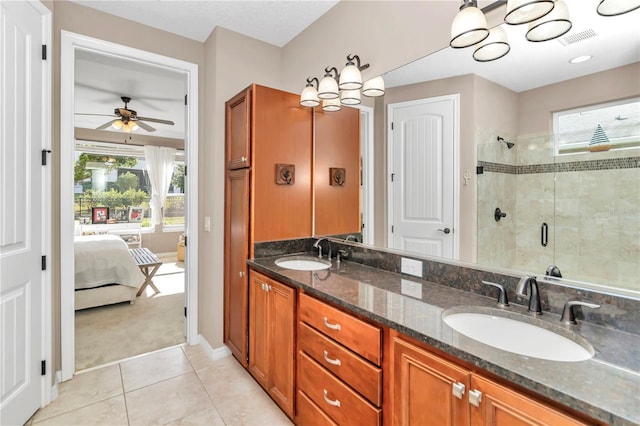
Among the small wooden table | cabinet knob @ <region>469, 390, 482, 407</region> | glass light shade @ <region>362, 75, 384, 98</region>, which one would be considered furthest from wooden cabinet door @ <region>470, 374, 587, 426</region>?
the small wooden table

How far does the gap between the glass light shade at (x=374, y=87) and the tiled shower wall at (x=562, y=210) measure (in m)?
0.75

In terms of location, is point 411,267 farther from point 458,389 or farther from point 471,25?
point 471,25

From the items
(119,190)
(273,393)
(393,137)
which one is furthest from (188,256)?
(119,190)

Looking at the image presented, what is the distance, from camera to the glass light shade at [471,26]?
4.22 ft

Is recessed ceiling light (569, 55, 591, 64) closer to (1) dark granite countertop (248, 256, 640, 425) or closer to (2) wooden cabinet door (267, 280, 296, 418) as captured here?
(1) dark granite countertop (248, 256, 640, 425)

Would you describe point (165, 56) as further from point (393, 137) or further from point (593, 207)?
point (593, 207)

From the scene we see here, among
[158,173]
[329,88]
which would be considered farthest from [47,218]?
[158,173]

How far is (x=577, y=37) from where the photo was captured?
1.20 m

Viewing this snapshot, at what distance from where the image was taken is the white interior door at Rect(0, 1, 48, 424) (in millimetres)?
1633

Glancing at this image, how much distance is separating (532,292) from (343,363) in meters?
0.82

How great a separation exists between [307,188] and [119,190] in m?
5.55

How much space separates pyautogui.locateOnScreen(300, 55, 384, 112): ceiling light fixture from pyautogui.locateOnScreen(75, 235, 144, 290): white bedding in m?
3.01

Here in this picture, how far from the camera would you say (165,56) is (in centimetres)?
265

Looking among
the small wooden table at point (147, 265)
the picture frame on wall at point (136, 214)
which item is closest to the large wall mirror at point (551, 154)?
the small wooden table at point (147, 265)
